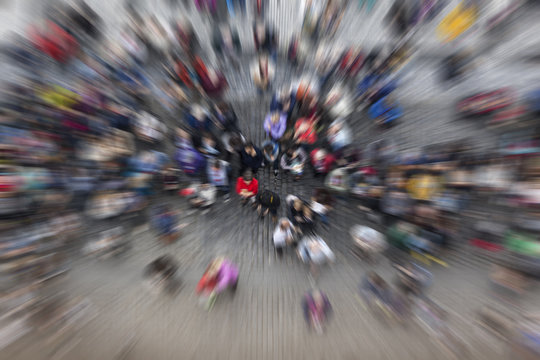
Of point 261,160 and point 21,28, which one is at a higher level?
point 21,28

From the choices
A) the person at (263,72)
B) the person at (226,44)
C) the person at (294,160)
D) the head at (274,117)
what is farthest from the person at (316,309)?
the person at (226,44)

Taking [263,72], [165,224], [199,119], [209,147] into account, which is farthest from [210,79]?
[165,224]

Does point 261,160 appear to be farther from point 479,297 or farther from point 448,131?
point 479,297

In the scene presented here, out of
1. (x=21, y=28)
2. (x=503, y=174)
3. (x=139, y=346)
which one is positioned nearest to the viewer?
(x=139, y=346)

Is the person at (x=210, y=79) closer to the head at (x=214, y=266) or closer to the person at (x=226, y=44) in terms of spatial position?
the person at (x=226, y=44)

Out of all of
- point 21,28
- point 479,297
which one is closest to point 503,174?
point 479,297

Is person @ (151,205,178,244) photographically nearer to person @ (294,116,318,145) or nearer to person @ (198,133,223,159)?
person @ (198,133,223,159)
